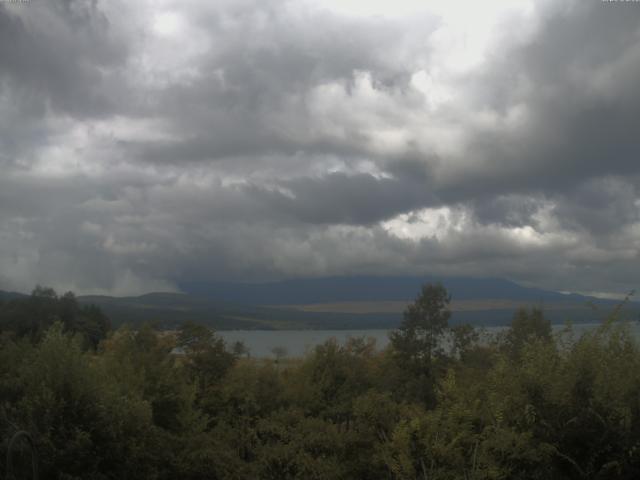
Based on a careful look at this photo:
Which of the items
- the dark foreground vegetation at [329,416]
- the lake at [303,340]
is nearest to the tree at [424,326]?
the lake at [303,340]

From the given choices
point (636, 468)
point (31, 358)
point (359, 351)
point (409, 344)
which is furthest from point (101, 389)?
point (409, 344)

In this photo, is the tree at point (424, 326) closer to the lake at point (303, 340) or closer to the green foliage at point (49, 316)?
the lake at point (303, 340)

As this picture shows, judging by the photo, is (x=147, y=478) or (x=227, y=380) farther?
(x=227, y=380)

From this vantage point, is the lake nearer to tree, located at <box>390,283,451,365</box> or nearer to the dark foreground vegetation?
the dark foreground vegetation

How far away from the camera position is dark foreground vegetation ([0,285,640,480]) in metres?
12.9

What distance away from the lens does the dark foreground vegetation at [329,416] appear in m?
12.9

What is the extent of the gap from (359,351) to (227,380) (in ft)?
28.1

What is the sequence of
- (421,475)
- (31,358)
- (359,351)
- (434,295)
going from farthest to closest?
(434,295), (359,351), (31,358), (421,475)

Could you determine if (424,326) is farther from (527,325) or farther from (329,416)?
(329,416)

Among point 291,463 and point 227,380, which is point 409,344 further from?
point 291,463

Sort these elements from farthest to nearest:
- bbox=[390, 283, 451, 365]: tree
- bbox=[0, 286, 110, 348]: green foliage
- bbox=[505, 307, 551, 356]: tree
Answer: bbox=[0, 286, 110, 348]: green foliage < bbox=[390, 283, 451, 365]: tree < bbox=[505, 307, 551, 356]: tree

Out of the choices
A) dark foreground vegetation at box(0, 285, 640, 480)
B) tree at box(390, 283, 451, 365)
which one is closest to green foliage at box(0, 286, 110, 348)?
tree at box(390, 283, 451, 365)

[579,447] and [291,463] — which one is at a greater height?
[579,447]

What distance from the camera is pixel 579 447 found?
13.1 metres
